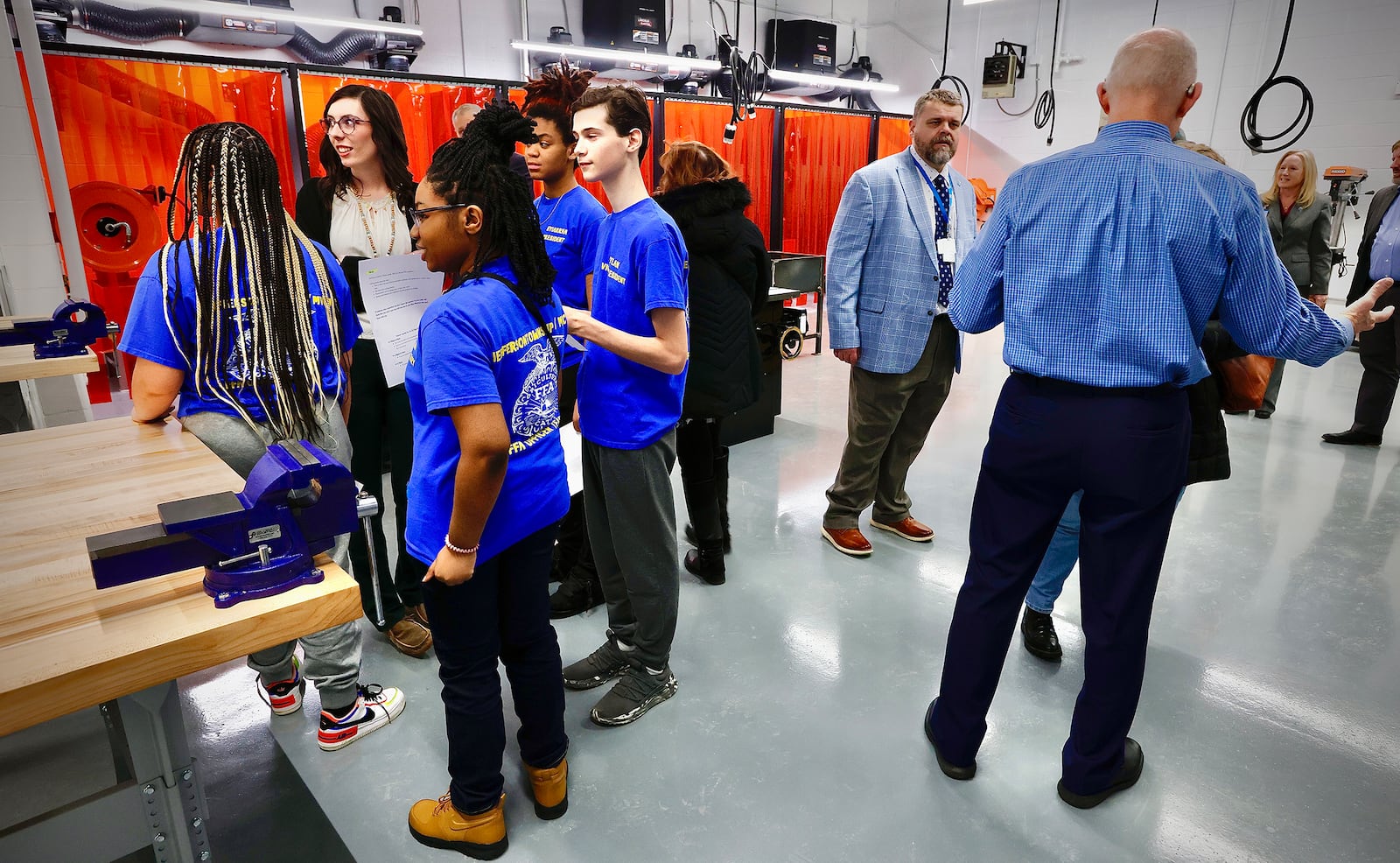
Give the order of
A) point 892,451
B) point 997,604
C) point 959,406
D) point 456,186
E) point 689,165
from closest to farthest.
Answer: point 456,186, point 997,604, point 689,165, point 892,451, point 959,406

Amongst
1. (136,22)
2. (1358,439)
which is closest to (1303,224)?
(1358,439)

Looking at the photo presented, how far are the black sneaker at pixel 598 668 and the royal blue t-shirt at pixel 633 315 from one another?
0.72 metres

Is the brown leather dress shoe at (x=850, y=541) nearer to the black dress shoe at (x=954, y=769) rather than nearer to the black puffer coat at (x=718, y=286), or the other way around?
the black puffer coat at (x=718, y=286)

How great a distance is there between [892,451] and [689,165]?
1456 millimetres

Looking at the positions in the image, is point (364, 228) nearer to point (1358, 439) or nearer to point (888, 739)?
point (888, 739)

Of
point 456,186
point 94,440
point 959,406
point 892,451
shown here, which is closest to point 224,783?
point 94,440

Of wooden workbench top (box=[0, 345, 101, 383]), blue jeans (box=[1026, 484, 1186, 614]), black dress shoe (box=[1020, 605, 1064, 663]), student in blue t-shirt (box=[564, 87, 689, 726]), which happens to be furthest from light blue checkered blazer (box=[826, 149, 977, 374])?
wooden workbench top (box=[0, 345, 101, 383])

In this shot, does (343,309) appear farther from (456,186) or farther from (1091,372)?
(1091,372)

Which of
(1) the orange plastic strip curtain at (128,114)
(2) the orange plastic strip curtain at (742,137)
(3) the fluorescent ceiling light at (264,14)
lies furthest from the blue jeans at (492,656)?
(2) the orange plastic strip curtain at (742,137)

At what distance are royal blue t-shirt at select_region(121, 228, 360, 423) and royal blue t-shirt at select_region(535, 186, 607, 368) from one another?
67cm

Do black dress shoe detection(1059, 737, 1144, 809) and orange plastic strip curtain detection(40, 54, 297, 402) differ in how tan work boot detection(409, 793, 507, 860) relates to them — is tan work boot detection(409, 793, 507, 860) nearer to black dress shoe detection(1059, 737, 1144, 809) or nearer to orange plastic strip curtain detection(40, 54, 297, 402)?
black dress shoe detection(1059, 737, 1144, 809)

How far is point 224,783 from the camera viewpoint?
191 centimetres

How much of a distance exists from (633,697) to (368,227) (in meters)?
1.56

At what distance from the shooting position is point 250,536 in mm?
1054
